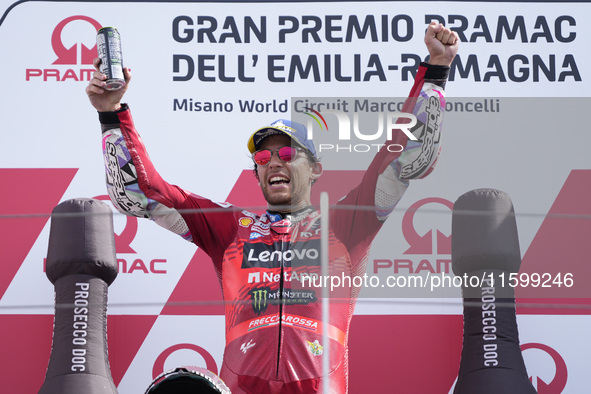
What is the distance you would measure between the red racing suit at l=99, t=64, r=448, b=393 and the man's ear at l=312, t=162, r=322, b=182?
11 cm

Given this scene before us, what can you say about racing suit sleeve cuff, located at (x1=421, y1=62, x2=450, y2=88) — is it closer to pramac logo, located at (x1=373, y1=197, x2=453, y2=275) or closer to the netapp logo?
pramac logo, located at (x1=373, y1=197, x2=453, y2=275)

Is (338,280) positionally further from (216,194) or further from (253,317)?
(216,194)

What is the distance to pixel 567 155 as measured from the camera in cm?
235

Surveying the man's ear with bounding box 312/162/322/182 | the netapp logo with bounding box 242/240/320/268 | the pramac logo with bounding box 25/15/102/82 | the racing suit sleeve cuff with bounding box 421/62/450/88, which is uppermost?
the pramac logo with bounding box 25/15/102/82

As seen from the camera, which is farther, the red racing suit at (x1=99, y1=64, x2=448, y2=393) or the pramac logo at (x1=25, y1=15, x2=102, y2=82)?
the pramac logo at (x1=25, y1=15, x2=102, y2=82)

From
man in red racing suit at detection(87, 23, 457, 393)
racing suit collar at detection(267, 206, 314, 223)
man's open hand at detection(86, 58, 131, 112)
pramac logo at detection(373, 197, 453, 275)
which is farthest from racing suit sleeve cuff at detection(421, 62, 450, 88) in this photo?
man's open hand at detection(86, 58, 131, 112)

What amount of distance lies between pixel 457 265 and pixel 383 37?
0.63 metres

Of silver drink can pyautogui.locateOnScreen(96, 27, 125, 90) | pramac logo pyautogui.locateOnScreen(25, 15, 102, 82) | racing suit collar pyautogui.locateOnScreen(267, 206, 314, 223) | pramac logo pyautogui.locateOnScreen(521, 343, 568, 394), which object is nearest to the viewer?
silver drink can pyautogui.locateOnScreen(96, 27, 125, 90)

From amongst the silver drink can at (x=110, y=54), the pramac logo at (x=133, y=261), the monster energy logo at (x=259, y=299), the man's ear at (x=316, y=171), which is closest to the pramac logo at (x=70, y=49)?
the pramac logo at (x=133, y=261)

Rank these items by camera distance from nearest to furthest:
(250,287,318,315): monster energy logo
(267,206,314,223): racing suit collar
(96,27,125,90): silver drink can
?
(96,27,125,90): silver drink can < (250,287,318,315): monster energy logo < (267,206,314,223): racing suit collar

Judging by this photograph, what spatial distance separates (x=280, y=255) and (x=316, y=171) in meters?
0.25

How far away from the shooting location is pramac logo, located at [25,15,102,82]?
2.41 m

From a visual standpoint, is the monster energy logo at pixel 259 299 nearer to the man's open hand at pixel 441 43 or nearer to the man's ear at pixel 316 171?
the man's ear at pixel 316 171

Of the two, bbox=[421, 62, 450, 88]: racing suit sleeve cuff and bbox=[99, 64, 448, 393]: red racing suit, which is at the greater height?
bbox=[421, 62, 450, 88]: racing suit sleeve cuff
